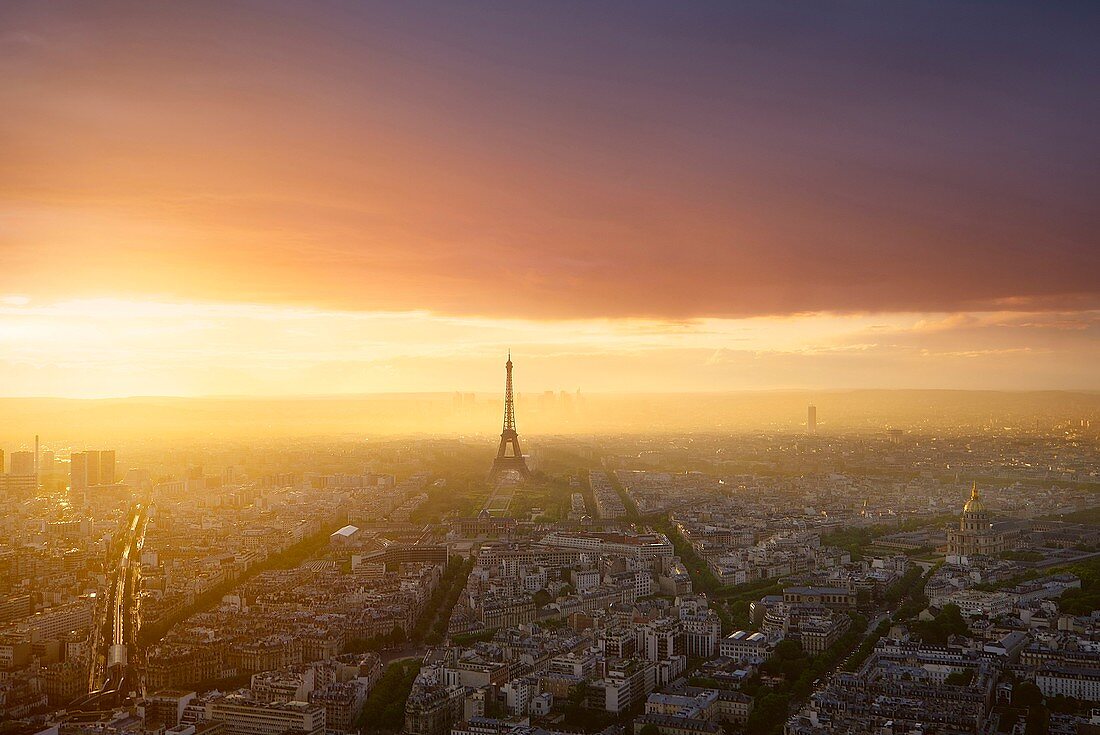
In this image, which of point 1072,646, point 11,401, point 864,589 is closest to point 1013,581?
point 864,589

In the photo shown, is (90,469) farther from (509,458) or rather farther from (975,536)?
(975,536)

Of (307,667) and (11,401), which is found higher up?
(11,401)

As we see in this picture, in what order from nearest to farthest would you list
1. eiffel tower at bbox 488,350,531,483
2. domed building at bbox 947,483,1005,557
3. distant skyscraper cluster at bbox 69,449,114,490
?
1. domed building at bbox 947,483,1005,557
2. distant skyscraper cluster at bbox 69,449,114,490
3. eiffel tower at bbox 488,350,531,483

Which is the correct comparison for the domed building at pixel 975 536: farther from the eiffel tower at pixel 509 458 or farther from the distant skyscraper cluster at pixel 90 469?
the distant skyscraper cluster at pixel 90 469

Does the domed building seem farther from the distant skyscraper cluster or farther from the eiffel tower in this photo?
the distant skyscraper cluster

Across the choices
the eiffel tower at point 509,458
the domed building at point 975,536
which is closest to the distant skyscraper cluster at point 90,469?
the eiffel tower at point 509,458

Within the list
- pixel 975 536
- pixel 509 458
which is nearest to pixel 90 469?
pixel 509 458

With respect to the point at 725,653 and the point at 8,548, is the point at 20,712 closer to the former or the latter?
the point at 725,653

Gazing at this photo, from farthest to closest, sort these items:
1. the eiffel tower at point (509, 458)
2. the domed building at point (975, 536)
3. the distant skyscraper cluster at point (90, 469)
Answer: the eiffel tower at point (509, 458)
the distant skyscraper cluster at point (90, 469)
the domed building at point (975, 536)

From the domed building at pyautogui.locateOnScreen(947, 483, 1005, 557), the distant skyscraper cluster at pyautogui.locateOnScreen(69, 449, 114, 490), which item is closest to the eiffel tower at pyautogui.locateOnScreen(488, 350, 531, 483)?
the distant skyscraper cluster at pyautogui.locateOnScreen(69, 449, 114, 490)
